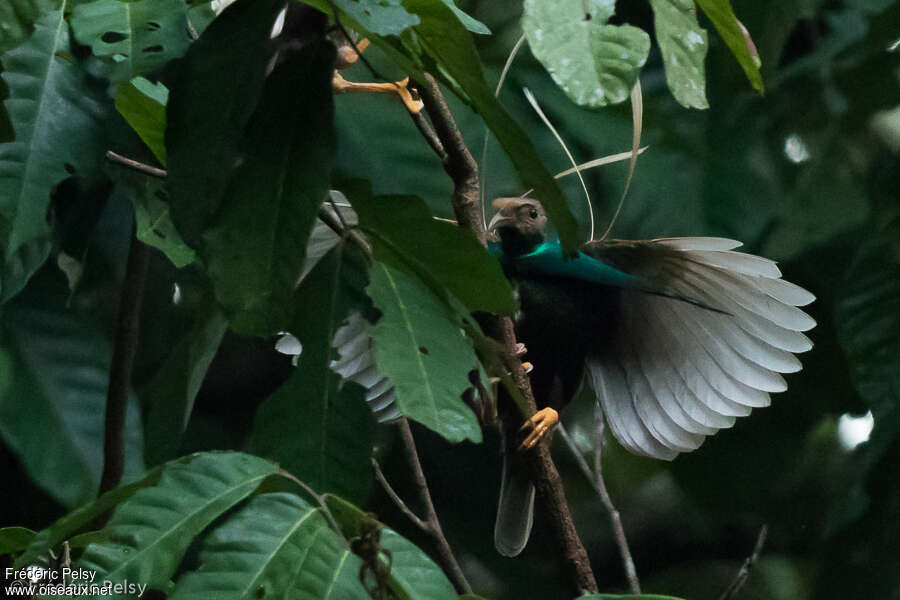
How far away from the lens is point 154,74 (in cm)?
116

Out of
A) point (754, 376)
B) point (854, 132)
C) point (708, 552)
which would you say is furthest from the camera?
point (708, 552)

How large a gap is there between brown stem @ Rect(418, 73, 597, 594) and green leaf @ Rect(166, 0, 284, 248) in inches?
7.5

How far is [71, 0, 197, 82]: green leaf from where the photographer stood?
1.14 m

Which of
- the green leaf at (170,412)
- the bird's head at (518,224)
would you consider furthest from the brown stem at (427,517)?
the bird's head at (518,224)

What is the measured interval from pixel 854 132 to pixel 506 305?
6.80 feet

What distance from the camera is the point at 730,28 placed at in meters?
1.03

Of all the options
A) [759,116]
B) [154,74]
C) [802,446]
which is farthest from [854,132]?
[154,74]

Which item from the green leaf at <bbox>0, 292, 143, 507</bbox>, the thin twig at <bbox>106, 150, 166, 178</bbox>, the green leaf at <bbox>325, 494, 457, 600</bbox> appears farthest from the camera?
the green leaf at <bbox>0, 292, 143, 507</bbox>

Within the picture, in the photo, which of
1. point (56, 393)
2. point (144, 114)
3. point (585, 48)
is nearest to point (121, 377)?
point (56, 393)

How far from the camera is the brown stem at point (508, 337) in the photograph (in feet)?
4.15

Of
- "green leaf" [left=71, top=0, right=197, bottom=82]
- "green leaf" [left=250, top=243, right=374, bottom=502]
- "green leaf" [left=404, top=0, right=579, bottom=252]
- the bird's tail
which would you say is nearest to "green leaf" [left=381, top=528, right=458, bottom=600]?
"green leaf" [left=250, top=243, right=374, bottom=502]

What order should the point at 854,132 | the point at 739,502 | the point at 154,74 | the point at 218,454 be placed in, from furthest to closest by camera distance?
the point at 739,502
the point at 854,132
the point at 154,74
the point at 218,454

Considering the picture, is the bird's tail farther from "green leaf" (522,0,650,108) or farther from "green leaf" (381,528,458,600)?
"green leaf" (522,0,650,108)

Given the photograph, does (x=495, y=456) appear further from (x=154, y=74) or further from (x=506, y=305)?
(x=154, y=74)
